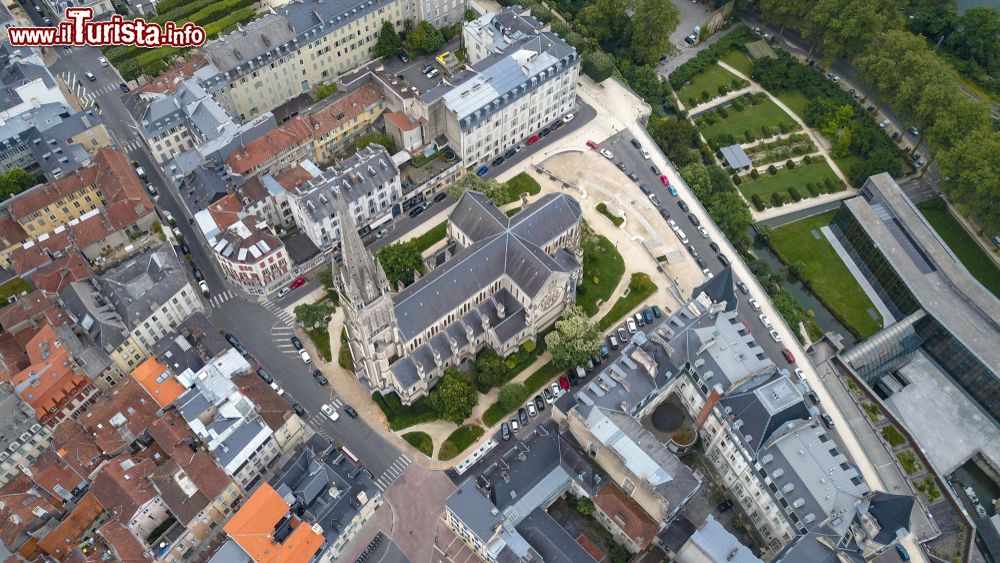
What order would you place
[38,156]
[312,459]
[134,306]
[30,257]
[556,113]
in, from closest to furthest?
[312,459] → [134,306] → [30,257] → [38,156] → [556,113]

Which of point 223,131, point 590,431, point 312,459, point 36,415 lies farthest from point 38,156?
point 590,431

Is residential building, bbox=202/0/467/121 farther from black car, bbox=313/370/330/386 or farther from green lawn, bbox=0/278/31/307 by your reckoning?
black car, bbox=313/370/330/386

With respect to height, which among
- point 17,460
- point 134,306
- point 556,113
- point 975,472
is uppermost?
point 556,113

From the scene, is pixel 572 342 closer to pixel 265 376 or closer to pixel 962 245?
pixel 265 376

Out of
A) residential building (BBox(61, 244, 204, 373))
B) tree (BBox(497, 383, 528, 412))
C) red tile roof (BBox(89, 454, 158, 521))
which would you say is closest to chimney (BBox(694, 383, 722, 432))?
tree (BBox(497, 383, 528, 412))

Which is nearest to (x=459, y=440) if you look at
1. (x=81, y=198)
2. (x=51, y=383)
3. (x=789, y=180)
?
(x=51, y=383)

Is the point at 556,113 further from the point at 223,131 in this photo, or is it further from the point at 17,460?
the point at 17,460
